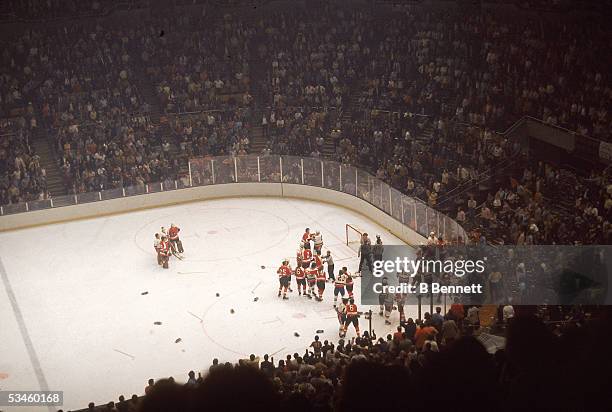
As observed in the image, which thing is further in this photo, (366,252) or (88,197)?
(88,197)

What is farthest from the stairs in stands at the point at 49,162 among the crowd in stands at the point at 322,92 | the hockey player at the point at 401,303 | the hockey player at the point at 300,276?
the hockey player at the point at 401,303

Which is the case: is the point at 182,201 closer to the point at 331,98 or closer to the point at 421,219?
the point at 331,98

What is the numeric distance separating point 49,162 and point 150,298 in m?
10.3

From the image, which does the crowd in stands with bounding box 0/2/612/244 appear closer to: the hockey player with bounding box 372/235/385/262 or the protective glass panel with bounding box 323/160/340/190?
the protective glass panel with bounding box 323/160/340/190

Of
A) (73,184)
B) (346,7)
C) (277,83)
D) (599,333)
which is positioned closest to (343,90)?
(277,83)

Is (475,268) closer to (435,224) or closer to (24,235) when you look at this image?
(435,224)

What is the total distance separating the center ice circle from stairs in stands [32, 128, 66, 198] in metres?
4.11

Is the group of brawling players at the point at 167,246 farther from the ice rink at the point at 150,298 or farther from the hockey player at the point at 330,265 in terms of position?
the hockey player at the point at 330,265

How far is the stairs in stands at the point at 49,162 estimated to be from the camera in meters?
25.5

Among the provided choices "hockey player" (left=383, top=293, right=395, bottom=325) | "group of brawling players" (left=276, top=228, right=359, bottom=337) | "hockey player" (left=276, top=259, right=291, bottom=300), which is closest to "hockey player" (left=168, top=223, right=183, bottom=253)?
"group of brawling players" (left=276, top=228, right=359, bottom=337)

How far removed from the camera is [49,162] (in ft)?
86.3

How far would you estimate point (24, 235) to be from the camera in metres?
23.4

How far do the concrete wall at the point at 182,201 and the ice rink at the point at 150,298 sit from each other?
1.13 ft

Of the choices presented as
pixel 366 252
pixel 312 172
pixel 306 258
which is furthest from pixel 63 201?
pixel 366 252
